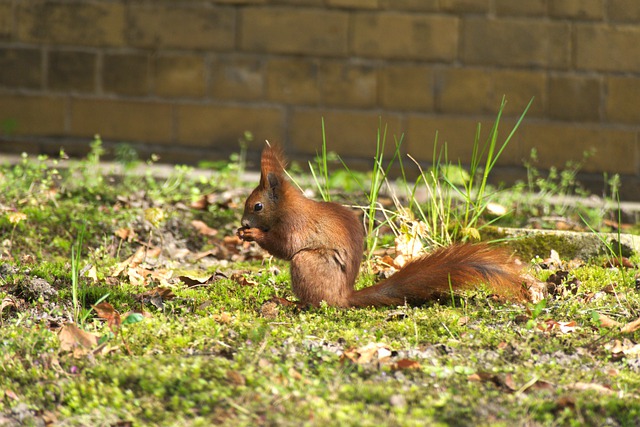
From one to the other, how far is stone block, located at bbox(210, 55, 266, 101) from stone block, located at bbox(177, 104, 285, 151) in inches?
5.0

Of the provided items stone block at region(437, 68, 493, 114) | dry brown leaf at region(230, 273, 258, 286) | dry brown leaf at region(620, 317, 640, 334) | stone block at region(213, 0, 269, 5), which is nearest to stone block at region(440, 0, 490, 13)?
stone block at region(437, 68, 493, 114)

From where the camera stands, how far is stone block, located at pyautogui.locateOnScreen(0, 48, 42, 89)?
6930 millimetres

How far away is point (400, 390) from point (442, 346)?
514 millimetres

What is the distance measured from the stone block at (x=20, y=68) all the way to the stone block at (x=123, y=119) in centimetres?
38

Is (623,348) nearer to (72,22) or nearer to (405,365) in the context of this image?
(405,365)

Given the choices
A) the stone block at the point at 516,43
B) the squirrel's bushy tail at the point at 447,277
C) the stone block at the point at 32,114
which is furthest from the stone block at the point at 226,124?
the squirrel's bushy tail at the point at 447,277

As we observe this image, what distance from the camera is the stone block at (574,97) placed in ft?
22.2

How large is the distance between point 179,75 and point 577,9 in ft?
10.4

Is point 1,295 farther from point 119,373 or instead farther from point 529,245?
point 529,245

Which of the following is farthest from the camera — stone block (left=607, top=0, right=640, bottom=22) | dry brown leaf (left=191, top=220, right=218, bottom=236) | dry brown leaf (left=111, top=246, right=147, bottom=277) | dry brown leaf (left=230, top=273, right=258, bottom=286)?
stone block (left=607, top=0, right=640, bottom=22)

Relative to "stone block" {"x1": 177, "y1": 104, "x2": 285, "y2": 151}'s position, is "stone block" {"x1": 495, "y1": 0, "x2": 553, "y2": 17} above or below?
above

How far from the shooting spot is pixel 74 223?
15.9 ft

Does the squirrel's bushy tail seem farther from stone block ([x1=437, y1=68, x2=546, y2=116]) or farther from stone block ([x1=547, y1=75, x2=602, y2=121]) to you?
stone block ([x1=547, y1=75, x2=602, y2=121])

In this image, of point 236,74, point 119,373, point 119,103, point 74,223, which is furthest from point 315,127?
point 119,373
